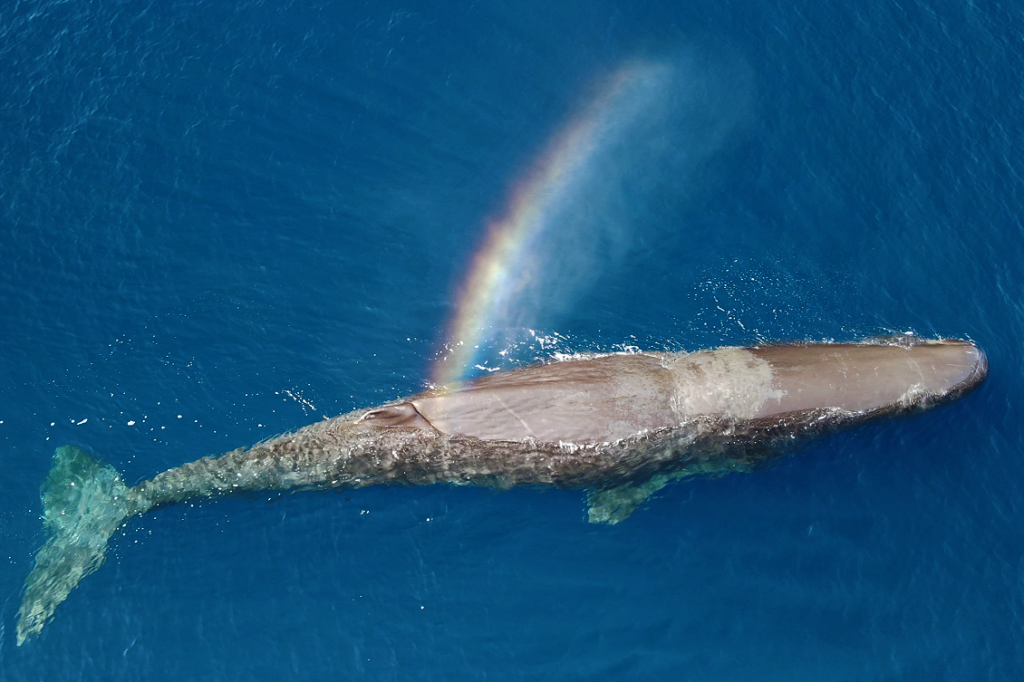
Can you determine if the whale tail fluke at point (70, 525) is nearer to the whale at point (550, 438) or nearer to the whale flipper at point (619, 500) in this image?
the whale at point (550, 438)

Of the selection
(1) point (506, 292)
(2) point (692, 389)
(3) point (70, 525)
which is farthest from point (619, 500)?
(3) point (70, 525)

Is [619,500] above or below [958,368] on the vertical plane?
below

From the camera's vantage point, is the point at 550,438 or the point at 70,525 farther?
the point at 550,438

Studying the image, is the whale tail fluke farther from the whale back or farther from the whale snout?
the whale snout

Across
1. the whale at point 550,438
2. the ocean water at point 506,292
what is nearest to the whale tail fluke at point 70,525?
the whale at point 550,438

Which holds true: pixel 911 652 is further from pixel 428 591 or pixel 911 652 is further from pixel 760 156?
pixel 760 156

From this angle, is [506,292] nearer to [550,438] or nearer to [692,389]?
[550,438]

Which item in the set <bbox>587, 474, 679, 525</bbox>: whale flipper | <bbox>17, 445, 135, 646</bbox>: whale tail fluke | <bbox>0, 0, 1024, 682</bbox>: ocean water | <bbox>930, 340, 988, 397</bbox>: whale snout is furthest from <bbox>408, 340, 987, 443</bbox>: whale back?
<bbox>17, 445, 135, 646</bbox>: whale tail fluke
